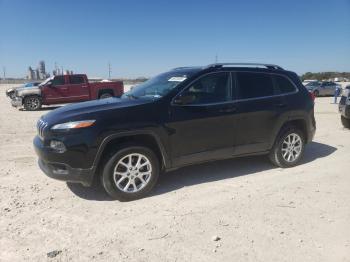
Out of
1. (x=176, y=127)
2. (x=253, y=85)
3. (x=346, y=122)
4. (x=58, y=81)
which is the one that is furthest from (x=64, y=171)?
(x=58, y=81)

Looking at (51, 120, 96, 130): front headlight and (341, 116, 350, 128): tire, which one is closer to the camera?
(51, 120, 96, 130): front headlight

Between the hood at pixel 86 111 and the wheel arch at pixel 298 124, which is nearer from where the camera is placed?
the hood at pixel 86 111

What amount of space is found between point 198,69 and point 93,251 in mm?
3045

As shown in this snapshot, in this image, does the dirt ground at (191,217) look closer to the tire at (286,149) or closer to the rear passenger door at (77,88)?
the tire at (286,149)

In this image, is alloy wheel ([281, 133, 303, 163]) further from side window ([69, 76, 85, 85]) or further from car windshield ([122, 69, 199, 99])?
side window ([69, 76, 85, 85])

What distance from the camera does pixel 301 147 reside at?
603 cm

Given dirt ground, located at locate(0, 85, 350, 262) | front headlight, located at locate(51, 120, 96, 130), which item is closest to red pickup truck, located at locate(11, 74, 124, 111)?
dirt ground, located at locate(0, 85, 350, 262)

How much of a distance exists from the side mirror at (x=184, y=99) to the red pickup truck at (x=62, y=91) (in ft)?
42.5

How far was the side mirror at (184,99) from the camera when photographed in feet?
15.2

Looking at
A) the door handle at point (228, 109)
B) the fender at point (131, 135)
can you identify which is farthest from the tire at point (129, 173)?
the door handle at point (228, 109)

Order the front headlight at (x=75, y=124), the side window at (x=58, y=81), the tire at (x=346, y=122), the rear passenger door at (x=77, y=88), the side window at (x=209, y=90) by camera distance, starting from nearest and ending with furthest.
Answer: the front headlight at (x=75, y=124) < the side window at (x=209, y=90) < the tire at (x=346, y=122) < the side window at (x=58, y=81) < the rear passenger door at (x=77, y=88)

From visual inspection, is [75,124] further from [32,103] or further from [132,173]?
[32,103]

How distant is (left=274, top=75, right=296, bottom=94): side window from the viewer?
579 centimetres

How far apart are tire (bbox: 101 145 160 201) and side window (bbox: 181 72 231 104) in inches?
39.5
